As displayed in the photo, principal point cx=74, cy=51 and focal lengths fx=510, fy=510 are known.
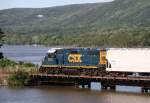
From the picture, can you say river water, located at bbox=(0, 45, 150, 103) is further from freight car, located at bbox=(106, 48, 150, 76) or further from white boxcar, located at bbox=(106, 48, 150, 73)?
white boxcar, located at bbox=(106, 48, 150, 73)

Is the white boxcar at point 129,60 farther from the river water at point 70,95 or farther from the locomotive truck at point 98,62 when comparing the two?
the river water at point 70,95

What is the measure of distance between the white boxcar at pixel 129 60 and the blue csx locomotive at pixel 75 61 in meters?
1.50

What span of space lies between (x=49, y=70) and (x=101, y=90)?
9.43 metres

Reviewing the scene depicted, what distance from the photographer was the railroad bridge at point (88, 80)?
65250mm

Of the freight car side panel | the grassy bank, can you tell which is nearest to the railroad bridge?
the grassy bank

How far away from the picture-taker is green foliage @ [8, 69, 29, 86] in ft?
234

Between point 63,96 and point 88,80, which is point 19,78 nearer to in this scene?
point 63,96

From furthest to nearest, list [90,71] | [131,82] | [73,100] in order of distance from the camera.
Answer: [90,71] < [131,82] < [73,100]

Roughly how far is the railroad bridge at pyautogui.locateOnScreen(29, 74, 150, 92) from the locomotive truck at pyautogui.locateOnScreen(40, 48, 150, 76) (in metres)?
1.32

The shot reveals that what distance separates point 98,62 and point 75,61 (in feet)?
12.4

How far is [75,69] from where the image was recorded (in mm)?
72125

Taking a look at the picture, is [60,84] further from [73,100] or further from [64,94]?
[73,100]

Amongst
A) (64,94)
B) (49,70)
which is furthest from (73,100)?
(49,70)

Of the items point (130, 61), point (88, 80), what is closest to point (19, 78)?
point (88, 80)
